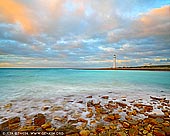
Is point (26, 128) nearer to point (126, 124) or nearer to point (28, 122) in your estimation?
point (28, 122)

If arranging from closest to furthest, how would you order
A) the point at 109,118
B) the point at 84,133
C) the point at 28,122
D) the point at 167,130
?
1. the point at 84,133
2. the point at 167,130
3. the point at 28,122
4. the point at 109,118

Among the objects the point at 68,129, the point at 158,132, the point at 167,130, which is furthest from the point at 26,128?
the point at 167,130

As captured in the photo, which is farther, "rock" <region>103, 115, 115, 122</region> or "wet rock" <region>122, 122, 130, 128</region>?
"rock" <region>103, 115, 115, 122</region>

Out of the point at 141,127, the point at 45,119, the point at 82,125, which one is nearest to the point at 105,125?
the point at 82,125

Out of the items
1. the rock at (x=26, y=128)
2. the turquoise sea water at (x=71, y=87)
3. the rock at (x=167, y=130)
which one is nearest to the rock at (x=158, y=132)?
the rock at (x=167, y=130)

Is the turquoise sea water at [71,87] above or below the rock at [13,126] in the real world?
below

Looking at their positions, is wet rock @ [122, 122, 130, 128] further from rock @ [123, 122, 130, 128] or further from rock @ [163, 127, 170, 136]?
rock @ [163, 127, 170, 136]

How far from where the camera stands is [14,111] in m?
6.86

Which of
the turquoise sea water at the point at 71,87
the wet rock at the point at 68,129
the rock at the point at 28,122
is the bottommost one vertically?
the turquoise sea water at the point at 71,87

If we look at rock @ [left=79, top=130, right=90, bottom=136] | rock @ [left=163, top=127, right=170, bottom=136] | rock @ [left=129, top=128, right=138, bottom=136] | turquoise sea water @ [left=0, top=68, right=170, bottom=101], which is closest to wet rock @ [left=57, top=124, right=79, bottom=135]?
rock @ [left=79, top=130, right=90, bottom=136]

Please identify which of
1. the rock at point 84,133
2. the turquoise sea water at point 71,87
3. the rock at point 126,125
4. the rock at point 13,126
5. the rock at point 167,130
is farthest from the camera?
the turquoise sea water at point 71,87

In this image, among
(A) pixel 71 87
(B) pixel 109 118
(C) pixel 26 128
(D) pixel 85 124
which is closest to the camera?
(C) pixel 26 128

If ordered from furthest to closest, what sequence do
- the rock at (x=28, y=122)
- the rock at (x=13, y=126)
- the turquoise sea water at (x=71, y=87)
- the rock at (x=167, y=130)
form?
1. the turquoise sea water at (x=71, y=87)
2. the rock at (x=28, y=122)
3. the rock at (x=13, y=126)
4. the rock at (x=167, y=130)

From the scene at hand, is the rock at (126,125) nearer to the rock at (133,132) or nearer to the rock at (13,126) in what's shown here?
the rock at (133,132)
